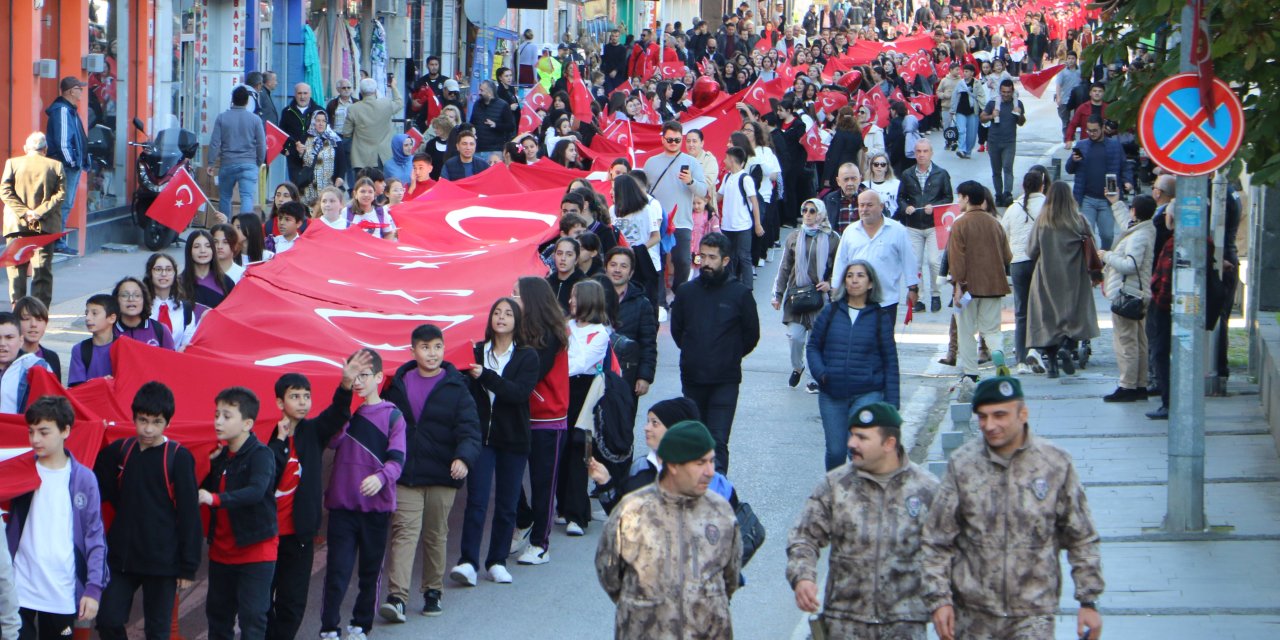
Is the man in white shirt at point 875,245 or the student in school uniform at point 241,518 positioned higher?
the man in white shirt at point 875,245

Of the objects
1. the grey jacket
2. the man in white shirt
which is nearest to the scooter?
the grey jacket

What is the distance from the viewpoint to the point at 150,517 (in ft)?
26.1

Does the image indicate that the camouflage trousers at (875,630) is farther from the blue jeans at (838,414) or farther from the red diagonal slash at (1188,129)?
the red diagonal slash at (1188,129)

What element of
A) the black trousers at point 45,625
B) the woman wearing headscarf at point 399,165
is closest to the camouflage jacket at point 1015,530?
the black trousers at point 45,625

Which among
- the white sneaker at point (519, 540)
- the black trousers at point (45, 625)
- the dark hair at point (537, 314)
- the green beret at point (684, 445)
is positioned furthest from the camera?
the white sneaker at point (519, 540)

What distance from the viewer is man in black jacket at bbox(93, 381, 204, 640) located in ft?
26.1

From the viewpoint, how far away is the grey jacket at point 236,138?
2116 cm

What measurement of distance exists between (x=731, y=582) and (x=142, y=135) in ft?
58.6

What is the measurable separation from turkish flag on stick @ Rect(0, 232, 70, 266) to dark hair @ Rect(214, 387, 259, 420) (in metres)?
6.63

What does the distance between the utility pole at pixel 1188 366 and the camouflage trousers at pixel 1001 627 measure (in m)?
3.97

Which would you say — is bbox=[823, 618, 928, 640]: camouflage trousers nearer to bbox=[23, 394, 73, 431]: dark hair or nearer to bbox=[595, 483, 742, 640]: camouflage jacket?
bbox=[595, 483, 742, 640]: camouflage jacket

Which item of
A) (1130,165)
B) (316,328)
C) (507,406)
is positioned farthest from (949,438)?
(1130,165)

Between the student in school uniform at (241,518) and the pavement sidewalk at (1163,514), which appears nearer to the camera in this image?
the student in school uniform at (241,518)

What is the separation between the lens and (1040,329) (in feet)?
49.0
